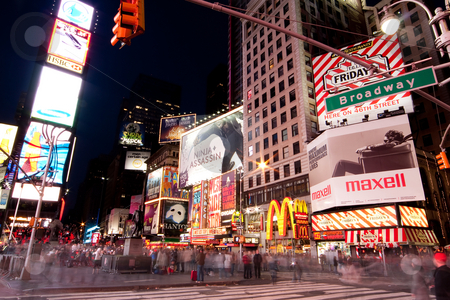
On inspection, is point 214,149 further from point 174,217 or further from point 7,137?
point 7,137

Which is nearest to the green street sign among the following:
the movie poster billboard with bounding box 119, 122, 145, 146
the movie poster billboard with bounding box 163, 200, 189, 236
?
the movie poster billboard with bounding box 163, 200, 189, 236

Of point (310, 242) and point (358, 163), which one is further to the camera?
point (310, 242)

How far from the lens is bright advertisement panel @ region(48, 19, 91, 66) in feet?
166

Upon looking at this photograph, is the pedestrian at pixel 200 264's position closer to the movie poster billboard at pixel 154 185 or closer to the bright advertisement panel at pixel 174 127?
the bright advertisement panel at pixel 174 127

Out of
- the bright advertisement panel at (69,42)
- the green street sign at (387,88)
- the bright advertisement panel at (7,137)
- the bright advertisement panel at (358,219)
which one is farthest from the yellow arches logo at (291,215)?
the bright advertisement panel at (7,137)

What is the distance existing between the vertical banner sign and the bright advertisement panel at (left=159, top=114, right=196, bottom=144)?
19348 mm

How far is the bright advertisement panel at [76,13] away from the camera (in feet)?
173

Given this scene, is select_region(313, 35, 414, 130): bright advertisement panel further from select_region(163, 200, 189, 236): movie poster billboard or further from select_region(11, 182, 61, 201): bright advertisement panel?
select_region(11, 182, 61, 201): bright advertisement panel

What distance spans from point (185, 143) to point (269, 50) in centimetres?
2535

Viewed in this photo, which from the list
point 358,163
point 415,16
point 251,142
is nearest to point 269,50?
point 251,142

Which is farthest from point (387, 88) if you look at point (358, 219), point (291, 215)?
point (291, 215)

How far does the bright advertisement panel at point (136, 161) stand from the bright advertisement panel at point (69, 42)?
56844 millimetres

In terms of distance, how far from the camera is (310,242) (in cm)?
3662

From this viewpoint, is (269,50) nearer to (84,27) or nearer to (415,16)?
(415,16)
